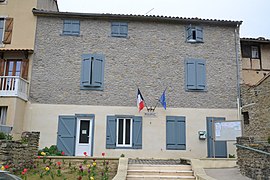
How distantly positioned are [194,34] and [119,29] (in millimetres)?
3885

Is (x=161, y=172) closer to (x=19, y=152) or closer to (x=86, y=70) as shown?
(x=19, y=152)

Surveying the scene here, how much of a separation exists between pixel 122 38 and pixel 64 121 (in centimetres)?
506

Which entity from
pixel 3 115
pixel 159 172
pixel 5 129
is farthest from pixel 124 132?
pixel 3 115

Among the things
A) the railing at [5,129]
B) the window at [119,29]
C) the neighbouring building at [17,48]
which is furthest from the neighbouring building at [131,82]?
the railing at [5,129]

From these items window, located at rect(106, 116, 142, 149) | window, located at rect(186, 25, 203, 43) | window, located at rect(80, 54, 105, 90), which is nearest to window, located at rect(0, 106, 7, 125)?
window, located at rect(80, 54, 105, 90)

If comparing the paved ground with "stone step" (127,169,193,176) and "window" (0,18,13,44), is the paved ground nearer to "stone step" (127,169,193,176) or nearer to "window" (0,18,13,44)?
"stone step" (127,169,193,176)

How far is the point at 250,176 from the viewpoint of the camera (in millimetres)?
9039

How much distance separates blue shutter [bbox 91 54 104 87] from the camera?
14.7 m

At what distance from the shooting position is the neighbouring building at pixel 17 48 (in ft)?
44.9

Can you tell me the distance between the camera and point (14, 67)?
588 inches

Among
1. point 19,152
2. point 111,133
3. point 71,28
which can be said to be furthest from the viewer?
point 71,28

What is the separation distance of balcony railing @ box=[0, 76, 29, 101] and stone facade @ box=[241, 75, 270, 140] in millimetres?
10615

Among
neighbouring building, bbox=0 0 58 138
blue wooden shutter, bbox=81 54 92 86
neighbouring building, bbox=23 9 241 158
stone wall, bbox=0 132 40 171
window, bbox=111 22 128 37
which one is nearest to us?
stone wall, bbox=0 132 40 171

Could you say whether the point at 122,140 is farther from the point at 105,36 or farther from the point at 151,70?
the point at 105,36
